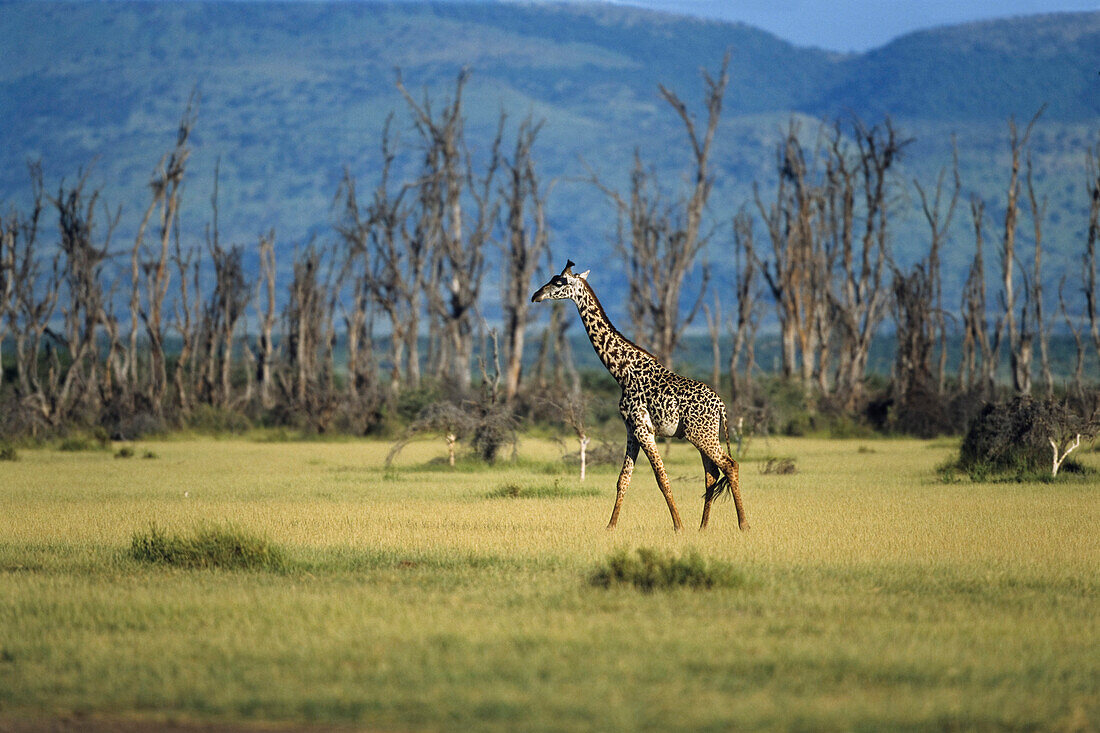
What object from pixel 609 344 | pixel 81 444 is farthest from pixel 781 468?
pixel 81 444

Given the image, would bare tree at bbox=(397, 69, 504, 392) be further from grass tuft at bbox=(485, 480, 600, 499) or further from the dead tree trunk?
grass tuft at bbox=(485, 480, 600, 499)

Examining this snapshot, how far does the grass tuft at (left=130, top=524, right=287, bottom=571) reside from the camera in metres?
12.4

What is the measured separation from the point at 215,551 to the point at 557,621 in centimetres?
441

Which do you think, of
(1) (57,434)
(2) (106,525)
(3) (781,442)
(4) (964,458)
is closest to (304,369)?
(1) (57,434)

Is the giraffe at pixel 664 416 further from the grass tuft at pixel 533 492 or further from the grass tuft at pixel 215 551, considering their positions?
the grass tuft at pixel 533 492

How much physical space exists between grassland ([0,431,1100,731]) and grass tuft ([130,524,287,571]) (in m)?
0.28

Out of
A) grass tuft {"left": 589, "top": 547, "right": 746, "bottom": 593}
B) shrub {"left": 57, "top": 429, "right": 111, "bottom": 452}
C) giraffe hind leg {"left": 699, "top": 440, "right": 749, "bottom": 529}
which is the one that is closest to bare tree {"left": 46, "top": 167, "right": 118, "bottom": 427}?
shrub {"left": 57, "top": 429, "right": 111, "bottom": 452}

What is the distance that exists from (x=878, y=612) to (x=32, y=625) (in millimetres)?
6030

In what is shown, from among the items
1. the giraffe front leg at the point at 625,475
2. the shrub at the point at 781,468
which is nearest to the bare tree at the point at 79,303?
the shrub at the point at 781,468

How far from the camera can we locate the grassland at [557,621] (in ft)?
24.0

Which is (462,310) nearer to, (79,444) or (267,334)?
(267,334)

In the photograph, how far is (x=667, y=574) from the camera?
11.0 meters

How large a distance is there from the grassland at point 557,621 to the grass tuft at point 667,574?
23cm

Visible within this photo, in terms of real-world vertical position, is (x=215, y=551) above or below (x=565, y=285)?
below
